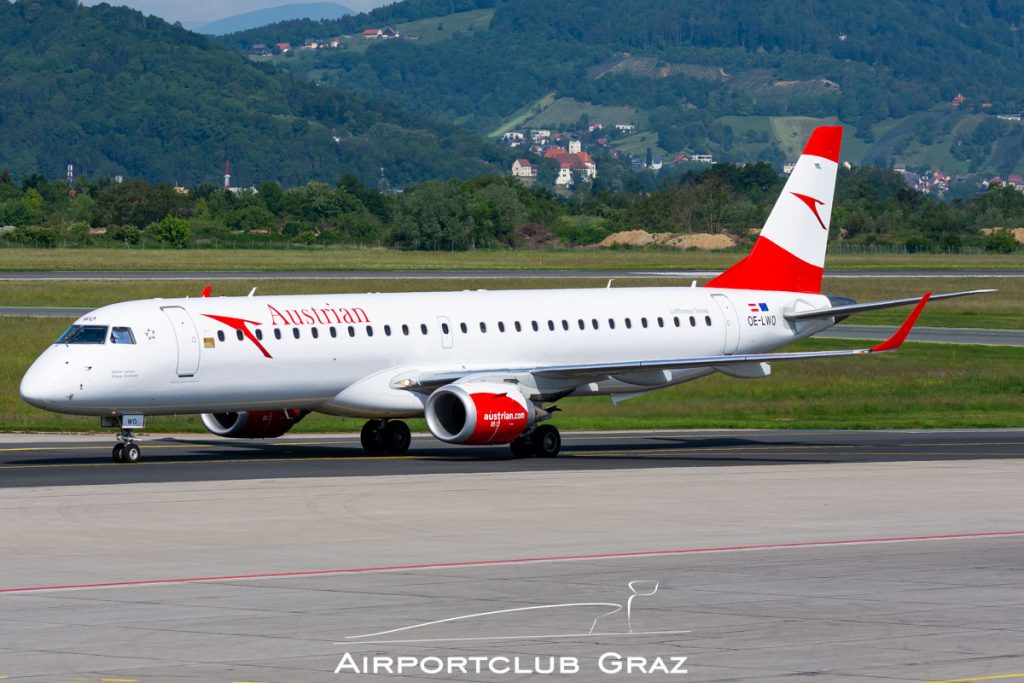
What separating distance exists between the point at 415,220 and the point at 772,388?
12147 centimetres

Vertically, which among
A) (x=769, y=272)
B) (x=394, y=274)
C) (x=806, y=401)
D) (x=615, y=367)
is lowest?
(x=806, y=401)

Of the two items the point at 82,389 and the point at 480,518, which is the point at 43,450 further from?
the point at 480,518

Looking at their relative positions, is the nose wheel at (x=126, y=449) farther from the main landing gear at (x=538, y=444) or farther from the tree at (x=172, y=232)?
the tree at (x=172, y=232)

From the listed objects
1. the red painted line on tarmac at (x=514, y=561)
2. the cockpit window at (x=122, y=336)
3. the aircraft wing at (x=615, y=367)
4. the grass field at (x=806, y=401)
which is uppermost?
the cockpit window at (x=122, y=336)

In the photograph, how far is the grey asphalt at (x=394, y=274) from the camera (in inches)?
4316

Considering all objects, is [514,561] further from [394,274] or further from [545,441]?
[394,274]

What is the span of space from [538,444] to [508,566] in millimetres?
17292

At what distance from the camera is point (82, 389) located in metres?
36.5

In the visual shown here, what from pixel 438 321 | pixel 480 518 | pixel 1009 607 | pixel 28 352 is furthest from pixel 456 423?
pixel 28 352

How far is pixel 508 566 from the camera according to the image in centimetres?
2414

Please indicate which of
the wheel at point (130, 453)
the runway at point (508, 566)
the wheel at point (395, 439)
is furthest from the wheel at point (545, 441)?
the wheel at point (130, 453)

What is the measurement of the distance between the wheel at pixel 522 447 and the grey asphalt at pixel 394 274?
6535 cm

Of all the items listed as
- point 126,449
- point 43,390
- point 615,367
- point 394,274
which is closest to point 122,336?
point 43,390

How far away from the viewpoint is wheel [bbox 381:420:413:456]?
42.6 metres
